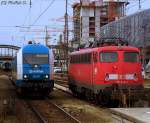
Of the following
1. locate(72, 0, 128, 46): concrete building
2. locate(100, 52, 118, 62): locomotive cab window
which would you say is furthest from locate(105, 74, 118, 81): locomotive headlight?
locate(72, 0, 128, 46): concrete building

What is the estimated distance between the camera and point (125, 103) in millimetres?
24500

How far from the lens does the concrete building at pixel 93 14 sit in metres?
125

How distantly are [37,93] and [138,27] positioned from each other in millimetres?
54869

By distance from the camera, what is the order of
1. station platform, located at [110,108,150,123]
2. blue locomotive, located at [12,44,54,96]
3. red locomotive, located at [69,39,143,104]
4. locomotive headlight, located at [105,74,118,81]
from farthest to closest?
blue locomotive, located at [12,44,54,96], locomotive headlight, located at [105,74,118,81], red locomotive, located at [69,39,143,104], station platform, located at [110,108,150,123]

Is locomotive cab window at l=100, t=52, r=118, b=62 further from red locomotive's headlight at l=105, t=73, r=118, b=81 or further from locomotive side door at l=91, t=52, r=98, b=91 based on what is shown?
red locomotive's headlight at l=105, t=73, r=118, b=81

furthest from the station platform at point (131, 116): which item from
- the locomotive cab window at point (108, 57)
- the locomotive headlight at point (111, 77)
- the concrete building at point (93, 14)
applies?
the concrete building at point (93, 14)

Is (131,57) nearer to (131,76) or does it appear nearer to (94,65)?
(131,76)

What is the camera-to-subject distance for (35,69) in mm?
30891

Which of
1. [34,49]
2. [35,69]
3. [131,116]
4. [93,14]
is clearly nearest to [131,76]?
[131,116]

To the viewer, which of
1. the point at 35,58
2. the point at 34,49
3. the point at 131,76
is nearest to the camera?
the point at 131,76

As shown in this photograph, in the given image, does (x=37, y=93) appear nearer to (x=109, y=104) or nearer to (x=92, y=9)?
(x=109, y=104)

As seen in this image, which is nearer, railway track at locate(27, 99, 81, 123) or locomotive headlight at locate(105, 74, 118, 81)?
railway track at locate(27, 99, 81, 123)

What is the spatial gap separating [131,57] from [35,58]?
7799 millimetres

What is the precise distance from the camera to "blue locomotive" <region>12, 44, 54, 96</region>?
30.6 meters
